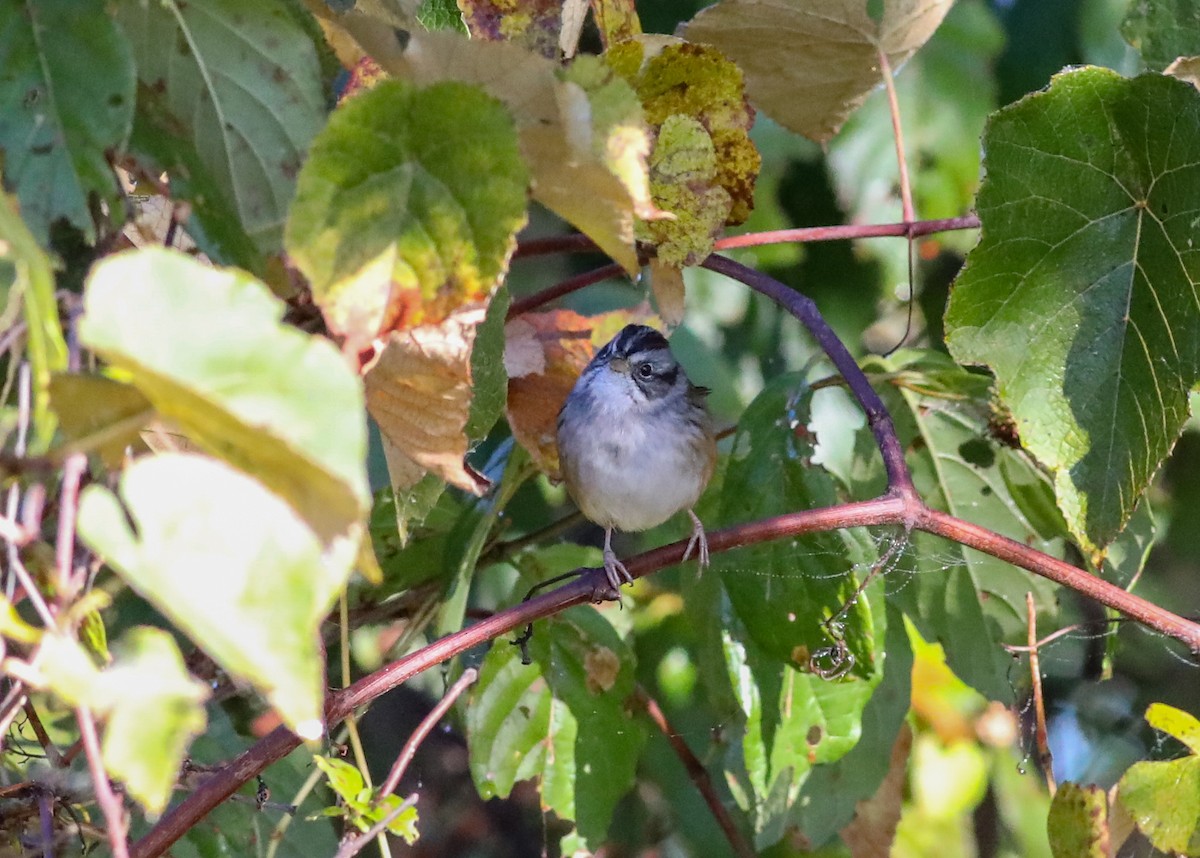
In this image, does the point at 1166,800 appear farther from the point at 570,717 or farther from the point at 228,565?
the point at 228,565

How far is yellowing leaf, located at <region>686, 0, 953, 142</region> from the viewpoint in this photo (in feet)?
5.85

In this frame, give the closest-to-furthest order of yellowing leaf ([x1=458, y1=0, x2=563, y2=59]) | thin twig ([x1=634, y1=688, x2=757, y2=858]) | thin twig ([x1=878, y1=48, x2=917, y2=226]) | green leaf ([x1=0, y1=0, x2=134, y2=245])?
green leaf ([x1=0, y1=0, x2=134, y2=245]), yellowing leaf ([x1=458, y1=0, x2=563, y2=59]), thin twig ([x1=878, y1=48, x2=917, y2=226]), thin twig ([x1=634, y1=688, x2=757, y2=858])

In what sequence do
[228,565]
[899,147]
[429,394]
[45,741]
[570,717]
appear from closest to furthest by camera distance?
[228,565]
[429,394]
[45,741]
[899,147]
[570,717]

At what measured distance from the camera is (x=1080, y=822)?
4.98 feet

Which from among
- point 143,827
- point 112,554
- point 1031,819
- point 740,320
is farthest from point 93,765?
point 1031,819

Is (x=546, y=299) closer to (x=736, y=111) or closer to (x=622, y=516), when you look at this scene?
(x=736, y=111)

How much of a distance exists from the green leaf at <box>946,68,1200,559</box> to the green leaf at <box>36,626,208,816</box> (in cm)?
120

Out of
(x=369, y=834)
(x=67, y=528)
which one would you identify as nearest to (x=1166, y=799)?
(x=369, y=834)

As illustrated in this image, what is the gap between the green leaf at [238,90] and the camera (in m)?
1.17

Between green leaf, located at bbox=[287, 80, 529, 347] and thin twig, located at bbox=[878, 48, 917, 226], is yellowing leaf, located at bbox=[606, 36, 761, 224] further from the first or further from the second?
green leaf, located at bbox=[287, 80, 529, 347]

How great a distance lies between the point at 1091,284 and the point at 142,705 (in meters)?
1.38

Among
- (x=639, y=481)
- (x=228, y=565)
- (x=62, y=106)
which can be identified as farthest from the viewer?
(x=639, y=481)

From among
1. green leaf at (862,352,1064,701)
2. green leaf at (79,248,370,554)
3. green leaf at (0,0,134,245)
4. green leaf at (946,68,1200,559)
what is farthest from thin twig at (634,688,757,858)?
green leaf at (79,248,370,554)

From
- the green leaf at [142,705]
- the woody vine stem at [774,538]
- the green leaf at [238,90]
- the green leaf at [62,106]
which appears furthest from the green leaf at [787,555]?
the green leaf at [142,705]
